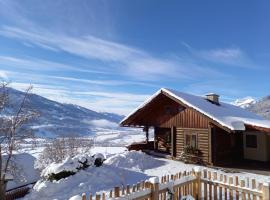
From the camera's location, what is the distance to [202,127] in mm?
22328

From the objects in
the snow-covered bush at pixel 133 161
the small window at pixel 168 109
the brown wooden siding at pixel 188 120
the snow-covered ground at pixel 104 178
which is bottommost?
the snow-covered ground at pixel 104 178

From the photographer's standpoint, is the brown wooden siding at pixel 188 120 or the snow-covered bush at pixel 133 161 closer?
the snow-covered bush at pixel 133 161

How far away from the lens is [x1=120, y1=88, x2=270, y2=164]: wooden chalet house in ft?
70.8

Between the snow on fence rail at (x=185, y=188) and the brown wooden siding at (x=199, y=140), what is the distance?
35.6 ft

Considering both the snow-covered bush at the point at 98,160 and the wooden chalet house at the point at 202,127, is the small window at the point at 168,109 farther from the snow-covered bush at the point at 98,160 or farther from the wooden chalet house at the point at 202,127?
the snow-covered bush at the point at 98,160

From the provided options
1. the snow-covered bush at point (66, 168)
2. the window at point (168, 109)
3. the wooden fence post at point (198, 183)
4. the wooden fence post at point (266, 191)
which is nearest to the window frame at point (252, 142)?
the window at point (168, 109)

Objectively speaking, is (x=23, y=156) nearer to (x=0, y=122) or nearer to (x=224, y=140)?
(x=0, y=122)

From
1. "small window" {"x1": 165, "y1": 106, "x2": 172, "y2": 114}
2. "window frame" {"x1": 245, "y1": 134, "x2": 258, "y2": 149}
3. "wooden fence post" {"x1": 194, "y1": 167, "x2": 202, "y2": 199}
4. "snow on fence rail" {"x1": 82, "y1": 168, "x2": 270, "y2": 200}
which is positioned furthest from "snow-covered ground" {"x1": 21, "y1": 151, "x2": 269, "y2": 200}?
"window frame" {"x1": 245, "y1": 134, "x2": 258, "y2": 149}

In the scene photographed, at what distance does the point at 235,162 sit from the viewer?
2275cm

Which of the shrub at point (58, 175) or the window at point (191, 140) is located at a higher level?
the window at point (191, 140)

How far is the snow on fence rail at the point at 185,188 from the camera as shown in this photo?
317 inches

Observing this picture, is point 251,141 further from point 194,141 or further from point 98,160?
point 98,160

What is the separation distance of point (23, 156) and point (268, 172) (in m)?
28.2

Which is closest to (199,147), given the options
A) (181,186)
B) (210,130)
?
(210,130)
